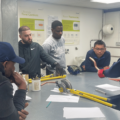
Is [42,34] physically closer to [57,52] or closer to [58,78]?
[57,52]

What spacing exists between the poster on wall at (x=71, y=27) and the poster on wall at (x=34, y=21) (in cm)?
66

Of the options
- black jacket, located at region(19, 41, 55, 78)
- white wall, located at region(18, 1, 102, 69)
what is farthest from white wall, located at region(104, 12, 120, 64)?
black jacket, located at region(19, 41, 55, 78)

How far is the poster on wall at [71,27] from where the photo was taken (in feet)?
14.6

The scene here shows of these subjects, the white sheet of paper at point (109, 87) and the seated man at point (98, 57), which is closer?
the white sheet of paper at point (109, 87)

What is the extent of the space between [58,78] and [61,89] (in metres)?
0.64

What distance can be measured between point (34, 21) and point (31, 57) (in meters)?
1.54

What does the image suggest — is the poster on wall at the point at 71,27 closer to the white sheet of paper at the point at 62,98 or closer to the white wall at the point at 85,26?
the white wall at the point at 85,26

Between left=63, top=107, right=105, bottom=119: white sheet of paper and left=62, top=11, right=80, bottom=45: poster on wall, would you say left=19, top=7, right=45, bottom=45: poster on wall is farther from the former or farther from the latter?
left=63, top=107, right=105, bottom=119: white sheet of paper

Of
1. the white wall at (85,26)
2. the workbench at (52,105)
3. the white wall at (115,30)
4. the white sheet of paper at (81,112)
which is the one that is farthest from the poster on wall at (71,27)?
the white sheet of paper at (81,112)

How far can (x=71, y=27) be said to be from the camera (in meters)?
4.55

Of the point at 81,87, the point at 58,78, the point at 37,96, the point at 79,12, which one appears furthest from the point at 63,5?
the point at 37,96

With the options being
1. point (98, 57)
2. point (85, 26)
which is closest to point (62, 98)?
point (98, 57)

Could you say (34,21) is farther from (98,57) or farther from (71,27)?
(98,57)

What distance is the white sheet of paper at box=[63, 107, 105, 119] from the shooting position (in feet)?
4.36
